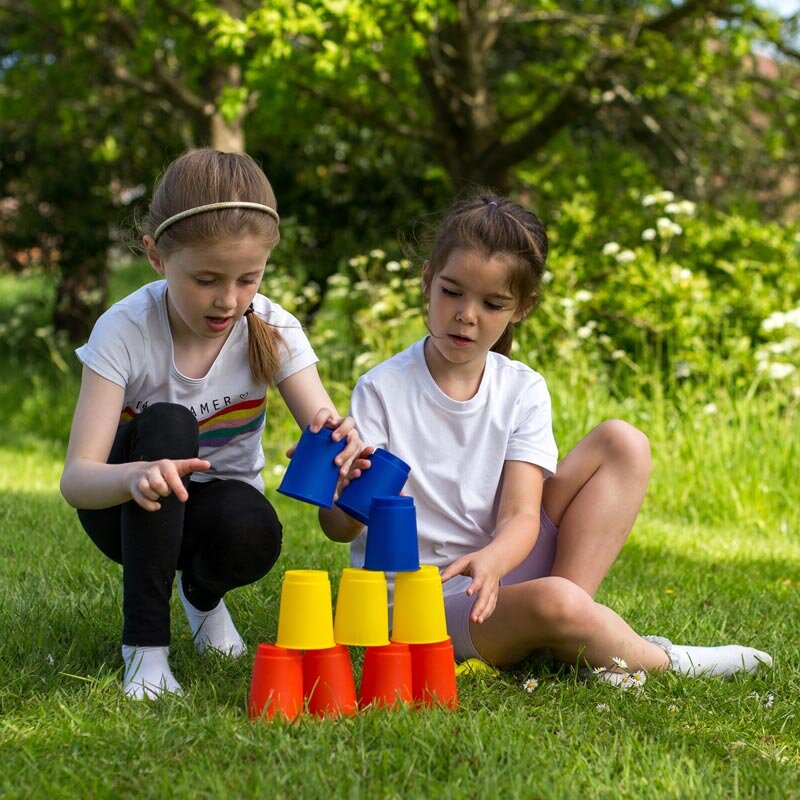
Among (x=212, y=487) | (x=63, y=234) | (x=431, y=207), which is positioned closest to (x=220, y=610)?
(x=212, y=487)

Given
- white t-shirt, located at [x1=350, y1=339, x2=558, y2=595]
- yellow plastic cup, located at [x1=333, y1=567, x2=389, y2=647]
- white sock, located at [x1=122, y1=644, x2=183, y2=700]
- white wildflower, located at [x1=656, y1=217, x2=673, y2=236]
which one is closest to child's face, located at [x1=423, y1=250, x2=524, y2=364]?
white t-shirt, located at [x1=350, y1=339, x2=558, y2=595]

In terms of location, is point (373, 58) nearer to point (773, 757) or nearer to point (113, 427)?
point (113, 427)

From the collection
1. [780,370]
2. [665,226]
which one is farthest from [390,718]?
[665,226]

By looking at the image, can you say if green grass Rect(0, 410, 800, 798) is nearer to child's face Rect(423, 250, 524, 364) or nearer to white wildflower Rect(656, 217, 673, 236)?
child's face Rect(423, 250, 524, 364)

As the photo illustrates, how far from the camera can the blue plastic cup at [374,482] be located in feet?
7.57

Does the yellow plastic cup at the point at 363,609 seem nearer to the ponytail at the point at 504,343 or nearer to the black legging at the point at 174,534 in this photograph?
the black legging at the point at 174,534

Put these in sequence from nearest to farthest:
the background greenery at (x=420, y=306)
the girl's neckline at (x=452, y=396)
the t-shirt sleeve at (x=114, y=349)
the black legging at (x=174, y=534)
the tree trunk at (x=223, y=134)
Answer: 1. the background greenery at (x=420, y=306)
2. the black legging at (x=174, y=534)
3. the t-shirt sleeve at (x=114, y=349)
4. the girl's neckline at (x=452, y=396)
5. the tree trunk at (x=223, y=134)

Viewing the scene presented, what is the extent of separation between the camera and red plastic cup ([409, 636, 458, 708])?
7.16 feet

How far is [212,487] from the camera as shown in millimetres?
2627

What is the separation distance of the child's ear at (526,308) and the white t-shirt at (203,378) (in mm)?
522

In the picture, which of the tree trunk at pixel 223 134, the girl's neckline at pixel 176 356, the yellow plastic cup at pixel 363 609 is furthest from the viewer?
the tree trunk at pixel 223 134

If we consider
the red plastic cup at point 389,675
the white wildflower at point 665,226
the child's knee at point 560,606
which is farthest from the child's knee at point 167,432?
the white wildflower at point 665,226

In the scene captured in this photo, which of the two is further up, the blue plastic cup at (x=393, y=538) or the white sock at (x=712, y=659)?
the blue plastic cup at (x=393, y=538)

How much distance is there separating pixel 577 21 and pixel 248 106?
9.36 ft
